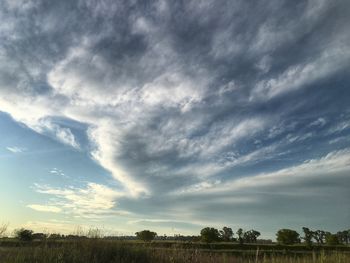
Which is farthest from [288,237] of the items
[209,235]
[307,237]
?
[209,235]

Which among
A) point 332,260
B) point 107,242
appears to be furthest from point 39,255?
point 332,260

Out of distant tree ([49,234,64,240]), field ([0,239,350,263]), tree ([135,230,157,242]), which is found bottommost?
field ([0,239,350,263])

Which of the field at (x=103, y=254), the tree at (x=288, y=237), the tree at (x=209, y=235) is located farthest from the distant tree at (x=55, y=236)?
the tree at (x=288, y=237)

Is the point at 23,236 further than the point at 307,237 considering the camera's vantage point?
No

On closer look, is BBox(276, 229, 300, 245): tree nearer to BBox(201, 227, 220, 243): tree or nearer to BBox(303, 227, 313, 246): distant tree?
BBox(303, 227, 313, 246): distant tree

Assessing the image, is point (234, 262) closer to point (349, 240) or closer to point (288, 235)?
point (288, 235)

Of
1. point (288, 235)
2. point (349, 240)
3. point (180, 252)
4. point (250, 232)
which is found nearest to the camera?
point (180, 252)

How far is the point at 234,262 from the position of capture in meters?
16.9

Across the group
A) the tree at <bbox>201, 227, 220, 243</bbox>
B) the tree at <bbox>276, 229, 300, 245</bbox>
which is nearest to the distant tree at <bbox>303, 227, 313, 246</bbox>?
the tree at <bbox>276, 229, 300, 245</bbox>

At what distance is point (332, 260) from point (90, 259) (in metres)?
11.9

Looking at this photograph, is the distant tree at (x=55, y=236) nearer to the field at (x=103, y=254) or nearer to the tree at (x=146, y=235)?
the field at (x=103, y=254)

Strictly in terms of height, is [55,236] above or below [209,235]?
below

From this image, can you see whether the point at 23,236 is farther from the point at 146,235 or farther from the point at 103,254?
the point at 146,235

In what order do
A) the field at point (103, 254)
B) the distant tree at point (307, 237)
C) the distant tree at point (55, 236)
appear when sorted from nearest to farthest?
the field at point (103, 254)
the distant tree at point (55, 236)
the distant tree at point (307, 237)
